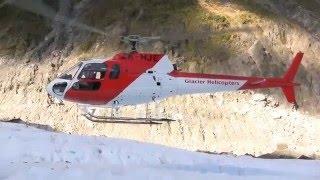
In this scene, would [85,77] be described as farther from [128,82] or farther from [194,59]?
[194,59]

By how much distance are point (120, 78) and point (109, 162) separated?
475 cm

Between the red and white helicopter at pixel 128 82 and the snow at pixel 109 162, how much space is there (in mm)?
1962

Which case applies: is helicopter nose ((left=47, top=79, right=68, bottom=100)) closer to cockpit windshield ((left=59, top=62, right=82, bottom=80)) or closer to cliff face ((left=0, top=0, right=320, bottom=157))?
cockpit windshield ((left=59, top=62, right=82, bottom=80))

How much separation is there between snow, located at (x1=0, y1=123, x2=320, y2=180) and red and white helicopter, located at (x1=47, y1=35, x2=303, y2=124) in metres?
1.96

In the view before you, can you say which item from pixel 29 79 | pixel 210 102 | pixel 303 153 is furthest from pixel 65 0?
pixel 303 153

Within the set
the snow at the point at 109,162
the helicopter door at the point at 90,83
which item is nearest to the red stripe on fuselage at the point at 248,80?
the helicopter door at the point at 90,83

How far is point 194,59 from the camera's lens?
1388 inches

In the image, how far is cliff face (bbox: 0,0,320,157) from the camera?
31484 millimetres

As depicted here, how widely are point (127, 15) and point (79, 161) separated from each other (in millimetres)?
22321

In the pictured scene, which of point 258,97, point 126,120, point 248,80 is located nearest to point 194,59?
point 258,97

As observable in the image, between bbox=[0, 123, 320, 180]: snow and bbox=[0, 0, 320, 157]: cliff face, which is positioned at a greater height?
bbox=[0, 0, 320, 157]: cliff face

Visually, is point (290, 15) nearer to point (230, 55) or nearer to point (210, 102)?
point (230, 55)

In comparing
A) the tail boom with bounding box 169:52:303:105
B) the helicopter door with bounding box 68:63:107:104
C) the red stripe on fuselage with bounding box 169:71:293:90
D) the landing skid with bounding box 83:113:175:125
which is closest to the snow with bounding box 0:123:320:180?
the landing skid with bounding box 83:113:175:125

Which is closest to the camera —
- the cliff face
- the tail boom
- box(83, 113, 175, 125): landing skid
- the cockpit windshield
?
box(83, 113, 175, 125): landing skid
